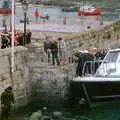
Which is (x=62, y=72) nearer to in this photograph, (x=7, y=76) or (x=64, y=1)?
(x=7, y=76)

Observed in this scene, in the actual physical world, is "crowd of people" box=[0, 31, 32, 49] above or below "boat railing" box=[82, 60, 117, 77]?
above

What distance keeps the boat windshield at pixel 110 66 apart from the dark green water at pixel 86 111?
4.75 ft

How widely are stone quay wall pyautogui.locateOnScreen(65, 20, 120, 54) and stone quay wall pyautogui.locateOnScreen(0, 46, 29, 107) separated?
506 centimetres

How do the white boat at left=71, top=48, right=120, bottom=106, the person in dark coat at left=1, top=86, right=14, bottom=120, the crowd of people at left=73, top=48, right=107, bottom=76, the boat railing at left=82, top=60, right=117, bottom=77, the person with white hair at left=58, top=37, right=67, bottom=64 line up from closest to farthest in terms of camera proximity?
the person in dark coat at left=1, top=86, right=14, bottom=120 → the white boat at left=71, top=48, right=120, bottom=106 → the boat railing at left=82, top=60, right=117, bottom=77 → the crowd of people at left=73, top=48, right=107, bottom=76 → the person with white hair at left=58, top=37, right=67, bottom=64

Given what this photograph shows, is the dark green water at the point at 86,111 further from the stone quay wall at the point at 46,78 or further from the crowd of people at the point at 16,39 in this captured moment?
the crowd of people at the point at 16,39

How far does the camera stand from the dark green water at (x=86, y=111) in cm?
2451

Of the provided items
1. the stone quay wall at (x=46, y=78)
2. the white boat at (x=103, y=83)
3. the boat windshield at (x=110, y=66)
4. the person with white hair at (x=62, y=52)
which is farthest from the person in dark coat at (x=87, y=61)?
the person with white hair at (x=62, y=52)

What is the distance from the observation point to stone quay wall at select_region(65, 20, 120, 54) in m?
30.4

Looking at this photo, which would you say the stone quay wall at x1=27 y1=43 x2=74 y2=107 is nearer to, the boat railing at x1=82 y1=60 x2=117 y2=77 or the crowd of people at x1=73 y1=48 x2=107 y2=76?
the crowd of people at x1=73 y1=48 x2=107 y2=76

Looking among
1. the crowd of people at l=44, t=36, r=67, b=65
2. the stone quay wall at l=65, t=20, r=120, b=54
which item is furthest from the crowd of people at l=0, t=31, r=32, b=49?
the stone quay wall at l=65, t=20, r=120, b=54

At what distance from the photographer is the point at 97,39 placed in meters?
33.3

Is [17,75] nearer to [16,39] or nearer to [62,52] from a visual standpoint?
[62,52]

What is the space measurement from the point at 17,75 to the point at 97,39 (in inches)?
400

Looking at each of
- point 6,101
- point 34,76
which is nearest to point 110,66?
point 34,76
